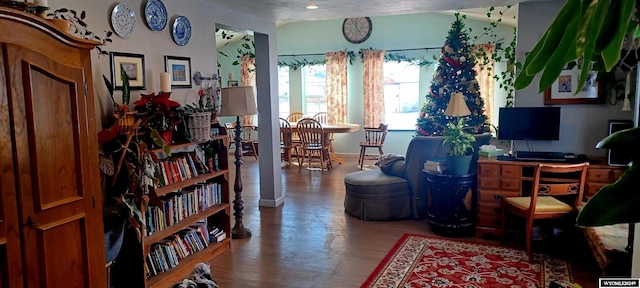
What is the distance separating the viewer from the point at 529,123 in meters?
4.57

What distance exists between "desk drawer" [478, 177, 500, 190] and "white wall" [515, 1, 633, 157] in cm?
87

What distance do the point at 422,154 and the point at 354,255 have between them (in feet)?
4.89

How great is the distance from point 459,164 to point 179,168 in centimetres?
253

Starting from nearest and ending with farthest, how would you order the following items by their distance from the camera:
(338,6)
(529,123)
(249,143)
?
1. (529,123)
2. (338,6)
3. (249,143)

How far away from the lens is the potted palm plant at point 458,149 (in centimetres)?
437

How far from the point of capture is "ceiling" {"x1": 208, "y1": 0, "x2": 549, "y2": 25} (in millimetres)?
4494

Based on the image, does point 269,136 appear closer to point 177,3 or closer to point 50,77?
point 177,3

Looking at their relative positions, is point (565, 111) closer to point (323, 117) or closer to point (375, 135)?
point (375, 135)

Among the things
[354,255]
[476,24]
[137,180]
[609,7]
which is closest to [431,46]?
[476,24]

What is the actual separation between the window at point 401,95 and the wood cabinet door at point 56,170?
7277 mm

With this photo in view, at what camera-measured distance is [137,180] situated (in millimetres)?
2984

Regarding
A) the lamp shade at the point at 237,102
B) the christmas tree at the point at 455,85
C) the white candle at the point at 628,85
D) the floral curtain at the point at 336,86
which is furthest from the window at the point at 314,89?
the white candle at the point at 628,85

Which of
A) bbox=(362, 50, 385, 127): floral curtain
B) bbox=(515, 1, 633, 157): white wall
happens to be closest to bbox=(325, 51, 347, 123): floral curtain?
bbox=(362, 50, 385, 127): floral curtain

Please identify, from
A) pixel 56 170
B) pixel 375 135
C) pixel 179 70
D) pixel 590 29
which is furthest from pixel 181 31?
pixel 375 135
